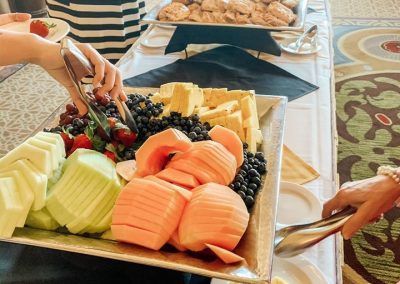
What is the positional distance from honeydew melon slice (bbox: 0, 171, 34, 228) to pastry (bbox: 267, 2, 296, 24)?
3.34 ft

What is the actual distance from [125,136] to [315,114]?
0.53 m

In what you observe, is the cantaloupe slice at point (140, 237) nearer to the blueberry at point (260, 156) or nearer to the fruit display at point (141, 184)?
the fruit display at point (141, 184)

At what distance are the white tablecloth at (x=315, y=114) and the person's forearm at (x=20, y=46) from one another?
1.55ft

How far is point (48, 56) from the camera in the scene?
0.77 metres

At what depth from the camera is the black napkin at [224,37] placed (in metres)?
1.34

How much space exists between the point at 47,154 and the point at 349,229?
0.47 meters

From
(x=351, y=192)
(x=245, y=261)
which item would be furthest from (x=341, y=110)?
(x=245, y=261)

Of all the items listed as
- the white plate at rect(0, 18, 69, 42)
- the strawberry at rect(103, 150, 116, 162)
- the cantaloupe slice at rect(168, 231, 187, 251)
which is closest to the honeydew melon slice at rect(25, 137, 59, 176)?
the strawberry at rect(103, 150, 116, 162)

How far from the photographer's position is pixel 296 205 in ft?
2.51

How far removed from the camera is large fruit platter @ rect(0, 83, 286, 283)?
56cm

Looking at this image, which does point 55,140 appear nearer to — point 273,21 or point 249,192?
point 249,192

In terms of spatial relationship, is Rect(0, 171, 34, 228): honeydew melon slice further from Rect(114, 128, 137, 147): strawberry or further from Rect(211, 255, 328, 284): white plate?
Rect(211, 255, 328, 284): white plate

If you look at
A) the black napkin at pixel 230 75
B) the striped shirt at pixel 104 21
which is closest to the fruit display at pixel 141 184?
the black napkin at pixel 230 75

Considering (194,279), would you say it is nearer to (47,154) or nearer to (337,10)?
(47,154)
